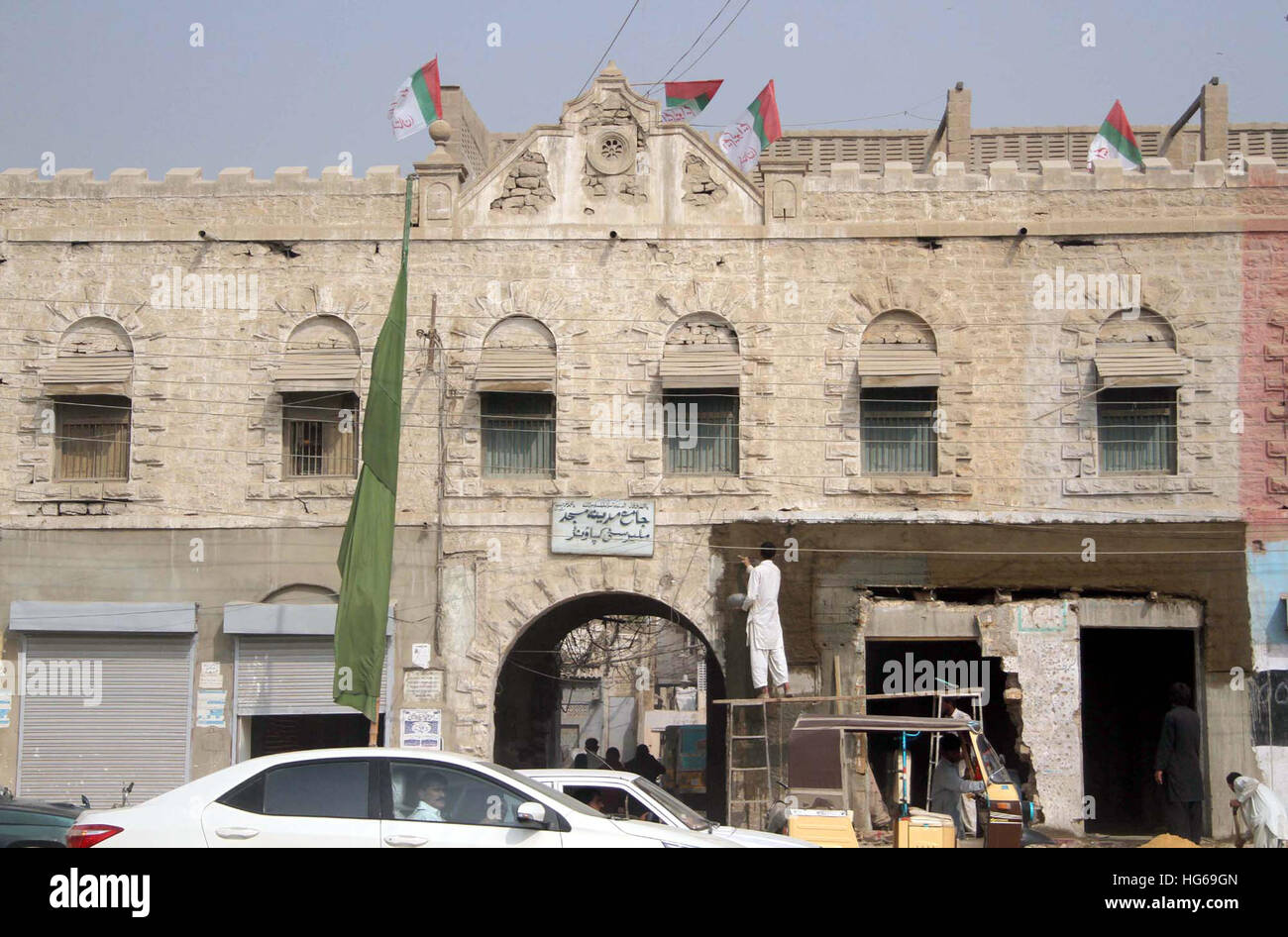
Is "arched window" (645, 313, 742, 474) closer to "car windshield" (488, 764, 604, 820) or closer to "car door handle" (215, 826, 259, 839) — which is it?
"car windshield" (488, 764, 604, 820)

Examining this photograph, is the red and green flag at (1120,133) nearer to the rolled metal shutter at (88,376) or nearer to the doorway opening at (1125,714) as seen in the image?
the doorway opening at (1125,714)

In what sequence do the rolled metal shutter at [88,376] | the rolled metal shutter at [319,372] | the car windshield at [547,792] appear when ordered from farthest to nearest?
the rolled metal shutter at [88,376] → the rolled metal shutter at [319,372] → the car windshield at [547,792]

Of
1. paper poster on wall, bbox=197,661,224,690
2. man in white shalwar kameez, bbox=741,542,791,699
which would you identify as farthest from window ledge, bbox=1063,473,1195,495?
paper poster on wall, bbox=197,661,224,690

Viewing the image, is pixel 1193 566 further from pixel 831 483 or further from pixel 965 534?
pixel 831 483

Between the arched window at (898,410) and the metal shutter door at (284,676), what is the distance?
7152 mm

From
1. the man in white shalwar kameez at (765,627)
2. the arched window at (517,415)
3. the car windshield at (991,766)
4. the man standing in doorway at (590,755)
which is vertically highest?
the arched window at (517,415)

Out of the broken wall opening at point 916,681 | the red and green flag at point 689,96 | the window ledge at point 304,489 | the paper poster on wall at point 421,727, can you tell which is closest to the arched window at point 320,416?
the window ledge at point 304,489

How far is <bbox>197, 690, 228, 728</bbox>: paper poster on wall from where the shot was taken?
1934 cm

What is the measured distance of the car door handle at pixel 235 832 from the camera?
9250 millimetres

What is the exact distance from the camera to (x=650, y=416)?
64.1 ft

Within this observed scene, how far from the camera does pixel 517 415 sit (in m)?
19.8

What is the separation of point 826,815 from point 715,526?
6.44 m

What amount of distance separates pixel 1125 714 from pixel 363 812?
15583mm

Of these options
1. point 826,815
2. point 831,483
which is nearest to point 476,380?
point 831,483
